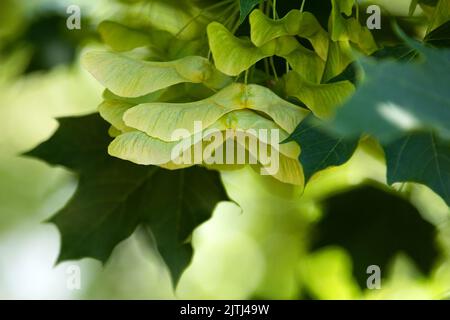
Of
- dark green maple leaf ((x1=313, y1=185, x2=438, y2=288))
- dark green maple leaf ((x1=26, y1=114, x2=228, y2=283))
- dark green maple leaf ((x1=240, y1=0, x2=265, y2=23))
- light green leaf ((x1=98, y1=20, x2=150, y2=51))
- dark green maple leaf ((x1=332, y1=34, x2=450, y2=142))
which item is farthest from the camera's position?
dark green maple leaf ((x1=313, y1=185, x2=438, y2=288))

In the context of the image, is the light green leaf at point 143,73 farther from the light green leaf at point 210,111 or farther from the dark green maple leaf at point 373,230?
the dark green maple leaf at point 373,230

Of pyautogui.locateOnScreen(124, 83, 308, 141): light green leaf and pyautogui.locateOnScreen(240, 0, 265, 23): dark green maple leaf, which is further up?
pyautogui.locateOnScreen(240, 0, 265, 23): dark green maple leaf

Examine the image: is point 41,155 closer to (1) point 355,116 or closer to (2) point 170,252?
(2) point 170,252

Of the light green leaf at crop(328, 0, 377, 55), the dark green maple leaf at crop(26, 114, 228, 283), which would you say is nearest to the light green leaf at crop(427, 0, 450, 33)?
the light green leaf at crop(328, 0, 377, 55)

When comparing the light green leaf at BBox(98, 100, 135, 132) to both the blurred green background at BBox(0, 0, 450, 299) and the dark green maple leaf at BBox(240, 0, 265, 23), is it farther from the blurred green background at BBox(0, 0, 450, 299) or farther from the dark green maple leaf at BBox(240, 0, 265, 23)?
the blurred green background at BBox(0, 0, 450, 299)

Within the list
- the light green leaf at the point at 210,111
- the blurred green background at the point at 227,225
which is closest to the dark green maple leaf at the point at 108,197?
the blurred green background at the point at 227,225
